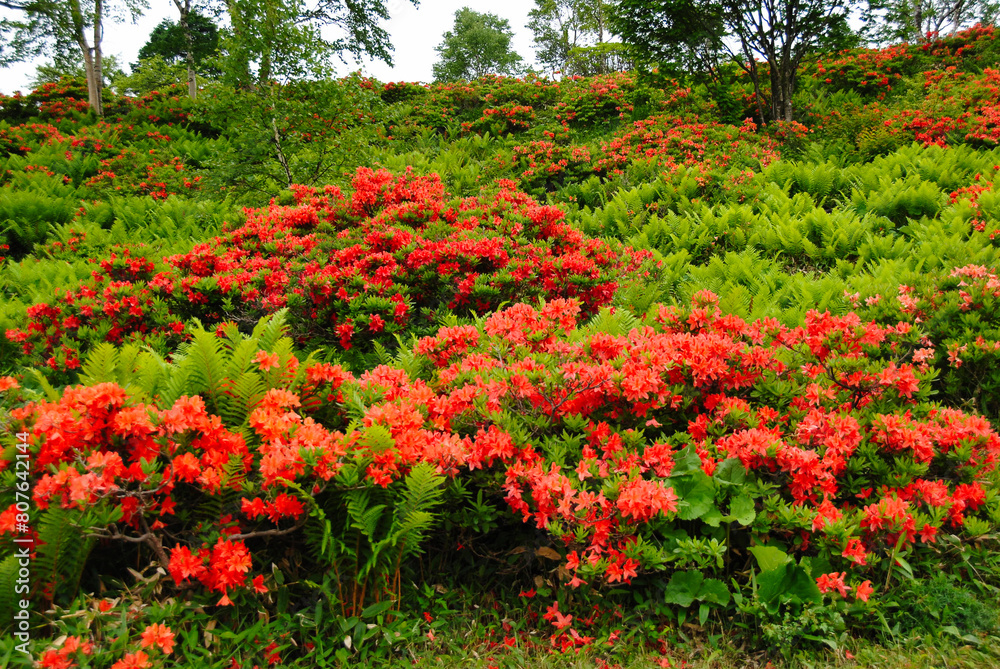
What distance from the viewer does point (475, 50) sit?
128 feet

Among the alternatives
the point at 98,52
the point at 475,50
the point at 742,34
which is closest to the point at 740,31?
the point at 742,34

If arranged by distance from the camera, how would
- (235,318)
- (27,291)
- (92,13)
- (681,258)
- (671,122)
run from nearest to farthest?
(235,318) < (681,258) < (27,291) < (671,122) < (92,13)

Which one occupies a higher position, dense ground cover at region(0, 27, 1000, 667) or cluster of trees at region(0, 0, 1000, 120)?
cluster of trees at region(0, 0, 1000, 120)

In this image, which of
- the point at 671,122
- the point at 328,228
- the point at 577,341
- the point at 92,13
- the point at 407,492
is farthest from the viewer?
the point at 92,13

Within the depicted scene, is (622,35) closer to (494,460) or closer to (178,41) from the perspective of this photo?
(494,460)

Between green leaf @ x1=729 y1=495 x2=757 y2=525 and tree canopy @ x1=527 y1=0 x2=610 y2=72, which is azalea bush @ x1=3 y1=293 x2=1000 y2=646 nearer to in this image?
green leaf @ x1=729 y1=495 x2=757 y2=525

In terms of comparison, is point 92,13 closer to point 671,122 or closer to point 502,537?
point 671,122

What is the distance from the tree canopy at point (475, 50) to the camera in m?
38.8

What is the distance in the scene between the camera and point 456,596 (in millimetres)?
2604

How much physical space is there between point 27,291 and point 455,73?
37.4 metres

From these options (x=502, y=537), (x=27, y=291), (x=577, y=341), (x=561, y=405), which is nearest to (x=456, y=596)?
(x=502, y=537)

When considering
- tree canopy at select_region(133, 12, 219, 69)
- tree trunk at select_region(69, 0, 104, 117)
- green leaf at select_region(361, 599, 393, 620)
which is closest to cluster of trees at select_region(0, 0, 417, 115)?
tree trunk at select_region(69, 0, 104, 117)

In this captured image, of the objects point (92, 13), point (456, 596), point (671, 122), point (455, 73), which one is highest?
point (455, 73)

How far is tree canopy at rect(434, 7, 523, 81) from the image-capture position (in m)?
38.8
